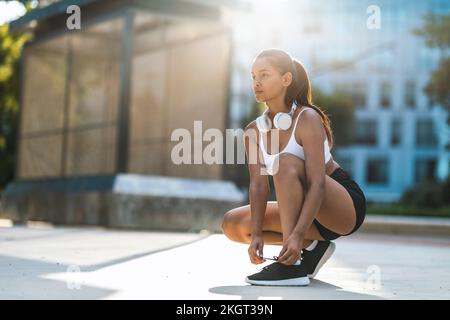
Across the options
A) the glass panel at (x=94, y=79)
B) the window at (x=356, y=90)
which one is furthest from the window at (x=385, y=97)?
the glass panel at (x=94, y=79)

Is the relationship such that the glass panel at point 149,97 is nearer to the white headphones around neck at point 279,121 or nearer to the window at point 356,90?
the white headphones around neck at point 279,121

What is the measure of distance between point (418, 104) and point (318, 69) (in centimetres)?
648

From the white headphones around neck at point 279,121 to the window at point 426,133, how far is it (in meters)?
45.1

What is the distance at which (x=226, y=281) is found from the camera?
4.05 m

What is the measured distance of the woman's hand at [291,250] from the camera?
370 centimetres

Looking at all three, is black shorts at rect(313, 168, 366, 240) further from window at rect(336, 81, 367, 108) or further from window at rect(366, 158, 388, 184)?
window at rect(366, 158, 388, 184)

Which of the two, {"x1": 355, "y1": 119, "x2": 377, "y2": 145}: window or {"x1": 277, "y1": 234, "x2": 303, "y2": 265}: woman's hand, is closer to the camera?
{"x1": 277, "y1": 234, "x2": 303, "y2": 265}: woman's hand

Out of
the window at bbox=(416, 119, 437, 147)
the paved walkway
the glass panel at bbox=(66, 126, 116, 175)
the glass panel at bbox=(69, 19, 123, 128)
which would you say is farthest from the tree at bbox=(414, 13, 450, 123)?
the window at bbox=(416, 119, 437, 147)

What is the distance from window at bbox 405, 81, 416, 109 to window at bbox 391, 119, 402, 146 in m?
1.20

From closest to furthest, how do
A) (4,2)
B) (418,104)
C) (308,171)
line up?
1. (308,171)
2. (4,2)
3. (418,104)

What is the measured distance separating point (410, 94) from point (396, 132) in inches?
98.6

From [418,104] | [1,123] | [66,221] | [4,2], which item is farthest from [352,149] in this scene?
[66,221]

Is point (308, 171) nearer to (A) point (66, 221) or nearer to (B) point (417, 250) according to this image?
(B) point (417, 250)

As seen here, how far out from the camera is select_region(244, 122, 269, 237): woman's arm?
409 cm
